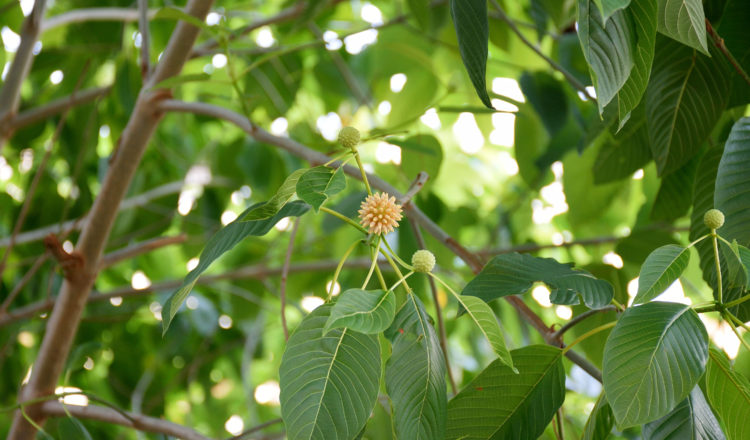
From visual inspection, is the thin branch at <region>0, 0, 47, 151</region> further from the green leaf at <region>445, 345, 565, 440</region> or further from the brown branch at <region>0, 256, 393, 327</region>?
the green leaf at <region>445, 345, 565, 440</region>

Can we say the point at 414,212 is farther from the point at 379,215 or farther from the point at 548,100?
the point at 548,100

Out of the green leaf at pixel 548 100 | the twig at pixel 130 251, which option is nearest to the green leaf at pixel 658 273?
the green leaf at pixel 548 100

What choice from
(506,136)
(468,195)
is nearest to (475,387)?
(506,136)

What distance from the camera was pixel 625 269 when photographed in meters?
0.65

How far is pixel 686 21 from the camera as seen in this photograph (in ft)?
0.97

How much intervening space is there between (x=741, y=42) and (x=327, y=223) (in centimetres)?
52

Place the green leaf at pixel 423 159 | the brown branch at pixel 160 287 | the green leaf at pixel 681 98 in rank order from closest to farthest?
the green leaf at pixel 681 98 < the green leaf at pixel 423 159 < the brown branch at pixel 160 287

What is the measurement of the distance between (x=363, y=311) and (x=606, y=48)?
6.0 inches

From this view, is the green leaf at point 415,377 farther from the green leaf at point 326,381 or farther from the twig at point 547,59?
the twig at point 547,59

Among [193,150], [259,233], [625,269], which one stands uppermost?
[193,150]

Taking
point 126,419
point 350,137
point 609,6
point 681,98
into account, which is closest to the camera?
point 609,6

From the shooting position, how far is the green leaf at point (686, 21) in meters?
0.29

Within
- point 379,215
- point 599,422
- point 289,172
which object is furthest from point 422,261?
point 289,172

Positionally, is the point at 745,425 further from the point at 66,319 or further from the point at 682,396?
the point at 66,319
